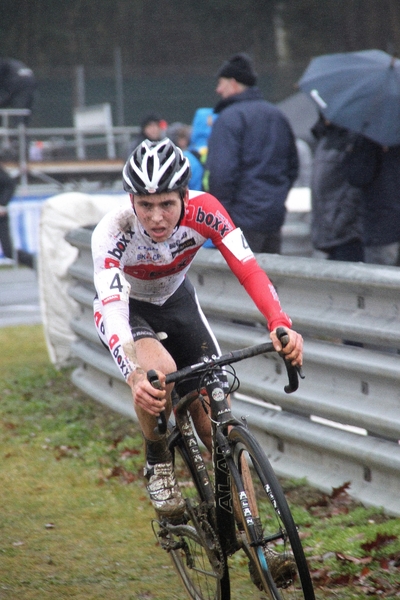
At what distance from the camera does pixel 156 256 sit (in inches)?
178

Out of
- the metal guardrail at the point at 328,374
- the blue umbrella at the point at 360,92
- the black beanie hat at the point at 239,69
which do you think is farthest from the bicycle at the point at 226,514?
the black beanie hat at the point at 239,69

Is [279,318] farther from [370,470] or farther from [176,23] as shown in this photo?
[176,23]

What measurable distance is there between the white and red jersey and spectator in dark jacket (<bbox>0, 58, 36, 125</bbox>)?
15.3m

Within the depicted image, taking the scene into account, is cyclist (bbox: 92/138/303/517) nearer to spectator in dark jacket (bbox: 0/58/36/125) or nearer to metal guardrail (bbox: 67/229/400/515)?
metal guardrail (bbox: 67/229/400/515)

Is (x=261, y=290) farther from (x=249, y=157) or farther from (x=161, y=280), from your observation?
(x=249, y=157)

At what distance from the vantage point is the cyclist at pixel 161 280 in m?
4.16

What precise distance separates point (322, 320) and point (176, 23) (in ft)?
59.3

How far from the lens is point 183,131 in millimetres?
14719

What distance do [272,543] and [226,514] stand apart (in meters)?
0.44

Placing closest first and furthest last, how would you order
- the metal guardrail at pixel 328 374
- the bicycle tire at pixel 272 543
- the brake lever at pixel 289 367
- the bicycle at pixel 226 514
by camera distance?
the bicycle tire at pixel 272 543
the bicycle at pixel 226 514
the brake lever at pixel 289 367
the metal guardrail at pixel 328 374

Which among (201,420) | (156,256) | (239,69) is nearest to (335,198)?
(239,69)

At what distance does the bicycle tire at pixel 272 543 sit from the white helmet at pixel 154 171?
1170 mm

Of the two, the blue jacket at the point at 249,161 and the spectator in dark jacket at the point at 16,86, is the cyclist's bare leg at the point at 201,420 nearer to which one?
the blue jacket at the point at 249,161

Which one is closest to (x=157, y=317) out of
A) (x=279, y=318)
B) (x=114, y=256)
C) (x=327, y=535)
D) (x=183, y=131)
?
(x=114, y=256)
